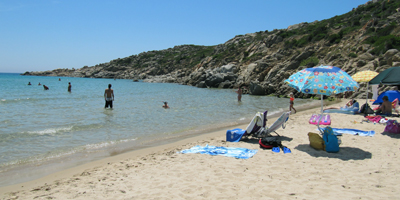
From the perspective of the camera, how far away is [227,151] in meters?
6.84

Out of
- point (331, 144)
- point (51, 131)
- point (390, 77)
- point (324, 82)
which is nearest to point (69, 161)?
point (51, 131)

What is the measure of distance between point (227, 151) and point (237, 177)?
74.0 inches

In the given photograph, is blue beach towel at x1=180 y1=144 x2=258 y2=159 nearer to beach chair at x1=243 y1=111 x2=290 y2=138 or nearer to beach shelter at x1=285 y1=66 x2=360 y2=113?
beach chair at x1=243 y1=111 x2=290 y2=138

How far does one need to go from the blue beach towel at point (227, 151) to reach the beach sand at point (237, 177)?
21cm

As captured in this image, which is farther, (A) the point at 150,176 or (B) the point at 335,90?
(B) the point at 335,90

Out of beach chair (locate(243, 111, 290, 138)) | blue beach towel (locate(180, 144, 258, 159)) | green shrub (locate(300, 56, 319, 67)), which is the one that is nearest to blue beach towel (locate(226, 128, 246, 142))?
beach chair (locate(243, 111, 290, 138))

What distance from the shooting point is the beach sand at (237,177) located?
421 cm

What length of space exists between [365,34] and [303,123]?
2852cm

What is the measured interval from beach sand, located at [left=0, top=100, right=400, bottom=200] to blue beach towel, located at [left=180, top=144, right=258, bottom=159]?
21cm

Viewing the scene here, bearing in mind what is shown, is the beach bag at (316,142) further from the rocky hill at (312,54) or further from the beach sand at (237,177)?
the rocky hill at (312,54)

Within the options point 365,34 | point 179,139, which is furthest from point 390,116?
point 365,34

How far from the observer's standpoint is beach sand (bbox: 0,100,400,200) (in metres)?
4.21

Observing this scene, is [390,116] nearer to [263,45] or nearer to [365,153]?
[365,153]

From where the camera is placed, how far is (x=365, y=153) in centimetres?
632
